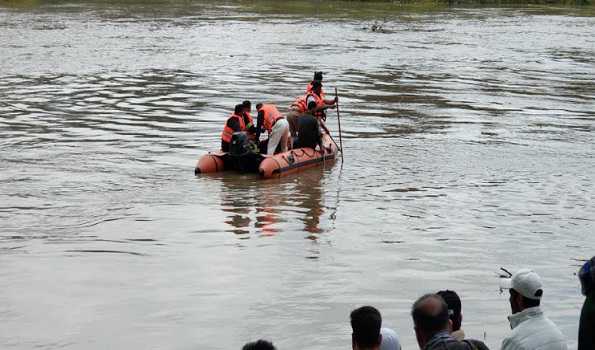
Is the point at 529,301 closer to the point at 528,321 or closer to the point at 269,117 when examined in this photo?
the point at 528,321

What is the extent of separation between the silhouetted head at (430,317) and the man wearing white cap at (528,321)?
784 millimetres

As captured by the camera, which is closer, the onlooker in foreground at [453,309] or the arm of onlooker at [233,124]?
the onlooker in foreground at [453,309]

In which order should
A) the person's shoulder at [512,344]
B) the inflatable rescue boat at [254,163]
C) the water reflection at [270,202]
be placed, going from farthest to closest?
the inflatable rescue boat at [254,163]
the water reflection at [270,202]
the person's shoulder at [512,344]

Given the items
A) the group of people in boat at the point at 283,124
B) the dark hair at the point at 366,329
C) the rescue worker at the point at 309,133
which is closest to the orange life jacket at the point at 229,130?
the group of people in boat at the point at 283,124

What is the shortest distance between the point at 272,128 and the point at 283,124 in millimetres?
262

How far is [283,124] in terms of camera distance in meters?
16.8

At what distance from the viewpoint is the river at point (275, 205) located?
31.6ft

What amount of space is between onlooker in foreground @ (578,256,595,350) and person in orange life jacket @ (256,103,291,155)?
1143 cm

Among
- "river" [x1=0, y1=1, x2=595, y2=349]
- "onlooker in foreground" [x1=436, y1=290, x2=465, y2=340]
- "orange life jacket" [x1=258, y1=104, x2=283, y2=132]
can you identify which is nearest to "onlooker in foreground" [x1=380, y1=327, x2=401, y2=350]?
"onlooker in foreground" [x1=436, y1=290, x2=465, y2=340]

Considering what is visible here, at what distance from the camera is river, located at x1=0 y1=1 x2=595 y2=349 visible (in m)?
9.62

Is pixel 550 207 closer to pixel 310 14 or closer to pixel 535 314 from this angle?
pixel 535 314

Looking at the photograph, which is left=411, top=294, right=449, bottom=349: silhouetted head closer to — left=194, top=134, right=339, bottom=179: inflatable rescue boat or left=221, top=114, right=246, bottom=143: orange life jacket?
left=194, top=134, right=339, bottom=179: inflatable rescue boat

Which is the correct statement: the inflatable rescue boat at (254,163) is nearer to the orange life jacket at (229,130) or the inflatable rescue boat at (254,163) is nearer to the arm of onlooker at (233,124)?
the orange life jacket at (229,130)

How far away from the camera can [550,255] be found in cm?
1188
